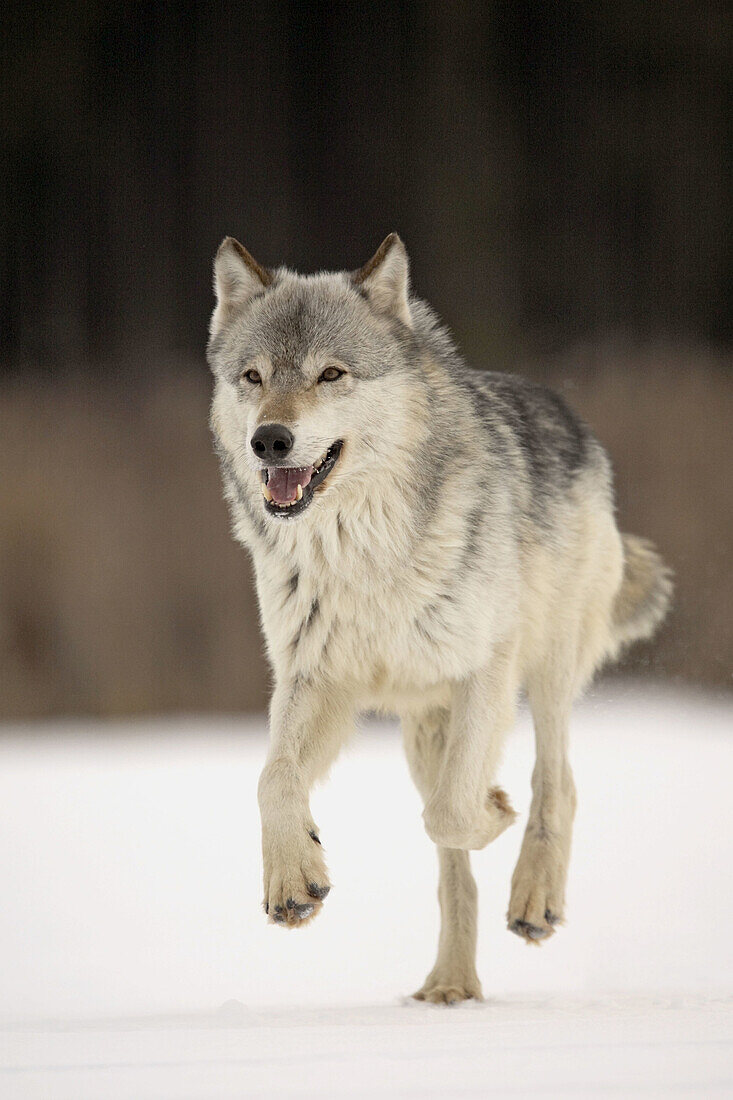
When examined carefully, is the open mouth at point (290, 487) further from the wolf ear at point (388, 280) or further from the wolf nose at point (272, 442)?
the wolf ear at point (388, 280)

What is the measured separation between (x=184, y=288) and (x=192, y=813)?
546cm

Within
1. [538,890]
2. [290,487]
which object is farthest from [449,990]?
[290,487]

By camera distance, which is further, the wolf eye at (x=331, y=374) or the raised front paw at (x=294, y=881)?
the wolf eye at (x=331, y=374)

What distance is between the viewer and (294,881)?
2982mm

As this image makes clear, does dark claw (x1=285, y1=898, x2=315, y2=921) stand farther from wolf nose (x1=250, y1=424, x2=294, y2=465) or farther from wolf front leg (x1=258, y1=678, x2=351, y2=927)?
wolf nose (x1=250, y1=424, x2=294, y2=465)

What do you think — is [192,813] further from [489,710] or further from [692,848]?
[489,710]

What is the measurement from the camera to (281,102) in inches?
446

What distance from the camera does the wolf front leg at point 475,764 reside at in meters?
3.31

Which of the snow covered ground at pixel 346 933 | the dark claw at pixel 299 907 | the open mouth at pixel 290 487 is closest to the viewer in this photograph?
the snow covered ground at pixel 346 933

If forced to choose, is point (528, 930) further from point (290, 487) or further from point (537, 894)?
point (290, 487)

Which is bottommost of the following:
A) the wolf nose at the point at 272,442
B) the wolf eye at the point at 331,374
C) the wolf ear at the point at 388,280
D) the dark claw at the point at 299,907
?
the dark claw at the point at 299,907

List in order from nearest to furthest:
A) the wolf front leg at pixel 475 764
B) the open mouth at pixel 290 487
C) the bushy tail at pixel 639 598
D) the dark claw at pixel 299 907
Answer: the dark claw at pixel 299 907, the open mouth at pixel 290 487, the wolf front leg at pixel 475 764, the bushy tail at pixel 639 598

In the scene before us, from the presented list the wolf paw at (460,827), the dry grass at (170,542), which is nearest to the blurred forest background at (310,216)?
the dry grass at (170,542)

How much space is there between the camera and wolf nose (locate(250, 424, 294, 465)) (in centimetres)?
299
